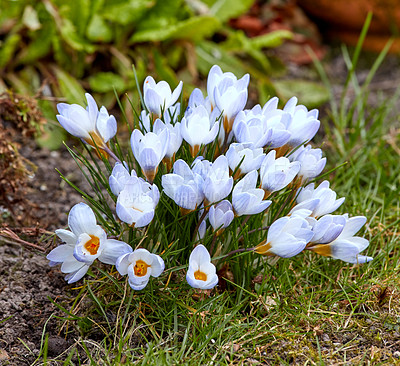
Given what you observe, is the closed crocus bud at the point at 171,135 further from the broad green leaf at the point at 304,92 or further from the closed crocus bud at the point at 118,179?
the broad green leaf at the point at 304,92

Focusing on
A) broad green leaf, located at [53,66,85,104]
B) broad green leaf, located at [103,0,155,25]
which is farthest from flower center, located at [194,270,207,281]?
broad green leaf, located at [103,0,155,25]

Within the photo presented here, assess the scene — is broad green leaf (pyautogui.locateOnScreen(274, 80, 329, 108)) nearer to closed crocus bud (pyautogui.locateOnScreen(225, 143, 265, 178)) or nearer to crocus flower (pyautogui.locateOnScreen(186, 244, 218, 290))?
closed crocus bud (pyautogui.locateOnScreen(225, 143, 265, 178))

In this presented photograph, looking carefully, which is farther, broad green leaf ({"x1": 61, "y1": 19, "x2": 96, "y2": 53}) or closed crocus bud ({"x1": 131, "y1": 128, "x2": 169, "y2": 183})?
broad green leaf ({"x1": 61, "y1": 19, "x2": 96, "y2": 53})

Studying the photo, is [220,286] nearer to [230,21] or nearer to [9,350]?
[9,350]

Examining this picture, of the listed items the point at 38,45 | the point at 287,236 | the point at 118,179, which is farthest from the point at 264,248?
the point at 38,45

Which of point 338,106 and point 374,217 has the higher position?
point 374,217

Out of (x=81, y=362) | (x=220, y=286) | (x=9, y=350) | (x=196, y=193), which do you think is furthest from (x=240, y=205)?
(x=9, y=350)

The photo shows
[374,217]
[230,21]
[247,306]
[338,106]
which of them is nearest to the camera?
[247,306]
